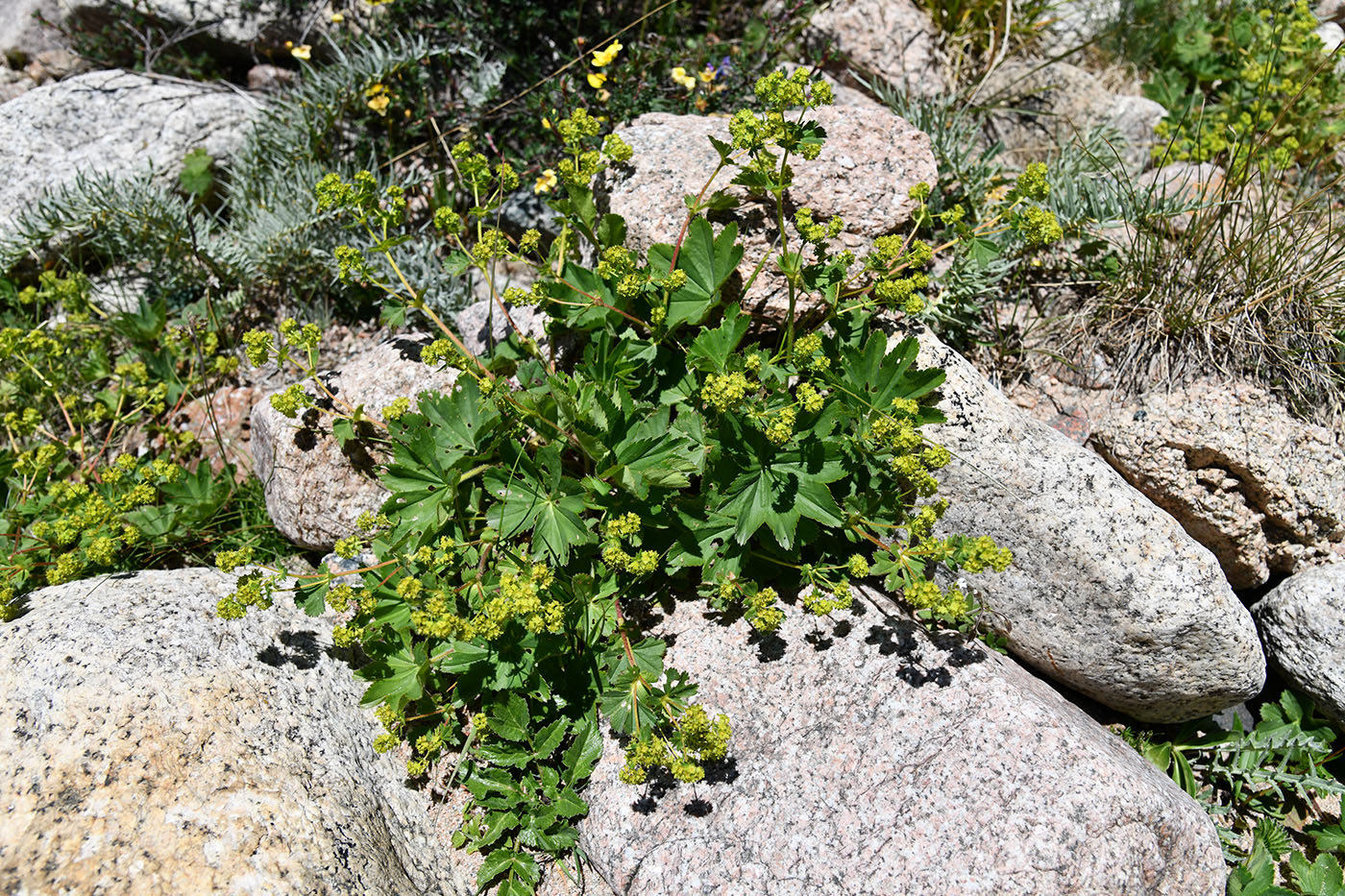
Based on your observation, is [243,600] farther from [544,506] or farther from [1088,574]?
[1088,574]

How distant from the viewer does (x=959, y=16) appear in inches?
232

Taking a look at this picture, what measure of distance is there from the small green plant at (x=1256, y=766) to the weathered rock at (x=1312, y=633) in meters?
0.14

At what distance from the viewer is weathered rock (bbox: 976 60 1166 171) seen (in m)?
5.67

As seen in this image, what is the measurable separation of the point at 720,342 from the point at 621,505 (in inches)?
30.8

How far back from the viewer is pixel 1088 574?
11.7 feet

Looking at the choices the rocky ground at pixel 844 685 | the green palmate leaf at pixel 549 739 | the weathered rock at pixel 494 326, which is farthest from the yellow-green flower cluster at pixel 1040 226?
the green palmate leaf at pixel 549 739

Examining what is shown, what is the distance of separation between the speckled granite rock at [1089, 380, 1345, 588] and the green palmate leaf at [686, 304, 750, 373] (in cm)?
198

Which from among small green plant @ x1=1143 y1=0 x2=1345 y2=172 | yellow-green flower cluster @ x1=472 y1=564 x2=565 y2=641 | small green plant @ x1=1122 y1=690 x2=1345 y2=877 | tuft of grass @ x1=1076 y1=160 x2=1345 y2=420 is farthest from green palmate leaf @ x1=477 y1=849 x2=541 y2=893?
small green plant @ x1=1143 y1=0 x2=1345 y2=172

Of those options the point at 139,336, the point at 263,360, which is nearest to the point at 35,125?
the point at 139,336

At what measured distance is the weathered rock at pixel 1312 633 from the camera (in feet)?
12.4

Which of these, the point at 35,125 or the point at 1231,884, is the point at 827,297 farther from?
the point at 35,125

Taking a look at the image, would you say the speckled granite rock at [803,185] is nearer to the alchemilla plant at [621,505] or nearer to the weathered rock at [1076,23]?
the alchemilla plant at [621,505]

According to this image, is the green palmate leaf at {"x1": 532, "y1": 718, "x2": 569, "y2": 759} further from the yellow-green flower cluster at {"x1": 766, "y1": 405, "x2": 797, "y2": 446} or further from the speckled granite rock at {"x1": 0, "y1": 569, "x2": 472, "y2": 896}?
→ the yellow-green flower cluster at {"x1": 766, "y1": 405, "x2": 797, "y2": 446}

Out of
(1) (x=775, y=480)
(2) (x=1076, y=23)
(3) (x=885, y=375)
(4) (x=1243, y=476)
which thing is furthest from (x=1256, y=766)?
(2) (x=1076, y=23)
